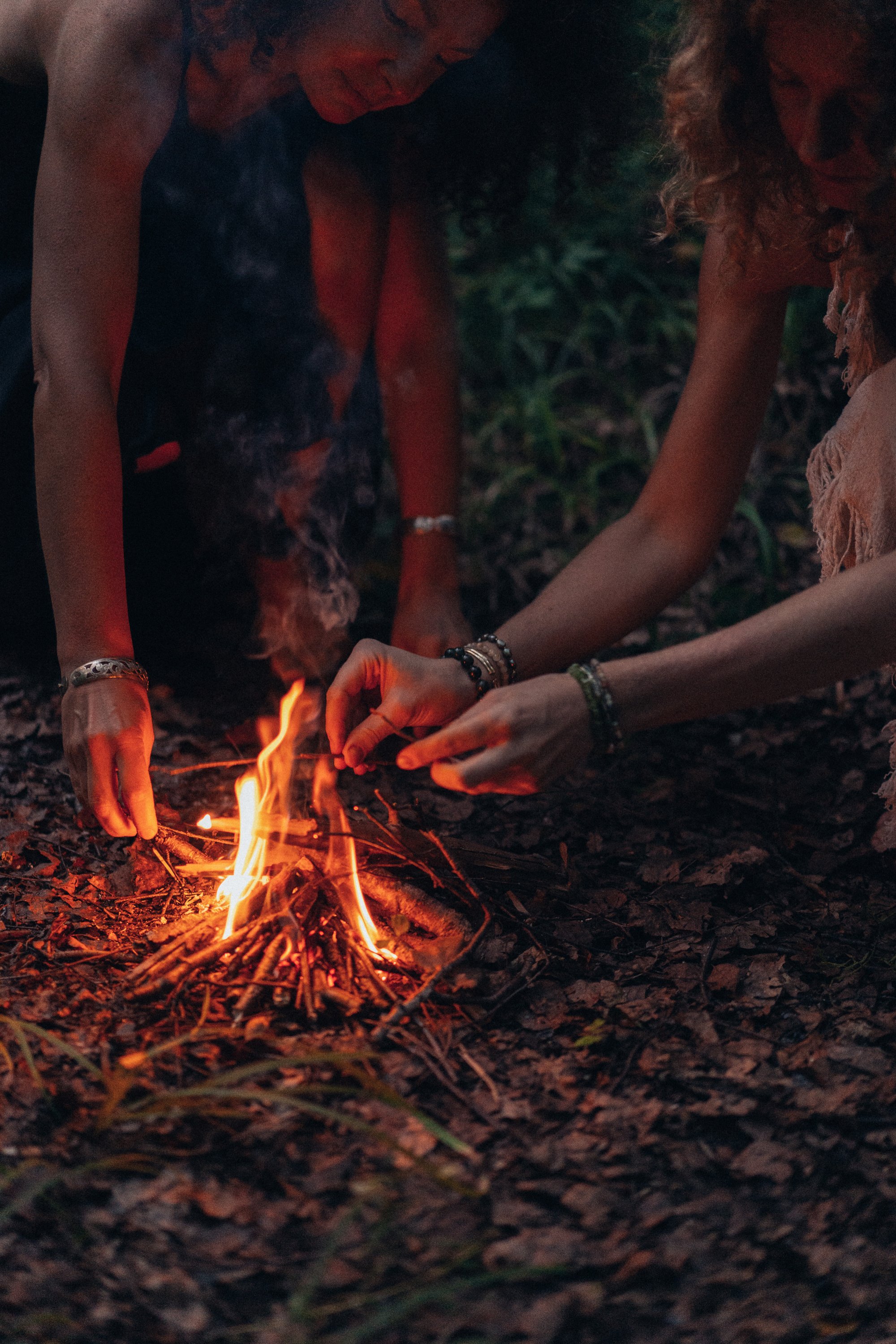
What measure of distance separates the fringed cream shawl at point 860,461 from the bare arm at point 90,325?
1.23 meters

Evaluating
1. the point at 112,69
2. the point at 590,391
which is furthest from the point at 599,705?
the point at 590,391

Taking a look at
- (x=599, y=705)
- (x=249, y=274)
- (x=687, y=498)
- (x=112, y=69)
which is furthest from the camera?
(x=249, y=274)

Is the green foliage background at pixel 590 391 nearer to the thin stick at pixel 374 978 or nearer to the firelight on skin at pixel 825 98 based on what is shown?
the firelight on skin at pixel 825 98

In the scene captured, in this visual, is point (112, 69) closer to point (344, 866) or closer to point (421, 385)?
point (421, 385)

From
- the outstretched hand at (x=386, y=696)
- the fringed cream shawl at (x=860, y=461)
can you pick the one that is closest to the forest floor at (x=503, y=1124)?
the outstretched hand at (x=386, y=696)

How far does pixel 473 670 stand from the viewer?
1.85 meters

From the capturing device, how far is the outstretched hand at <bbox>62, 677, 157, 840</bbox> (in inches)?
67.3

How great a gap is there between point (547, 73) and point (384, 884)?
5.97 feet

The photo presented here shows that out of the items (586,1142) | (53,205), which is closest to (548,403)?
(53,205)

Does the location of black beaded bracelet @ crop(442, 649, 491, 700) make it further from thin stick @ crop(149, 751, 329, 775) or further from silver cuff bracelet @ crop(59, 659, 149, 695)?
silver cuff bracelet @ crop(59, 659, 149, 695)

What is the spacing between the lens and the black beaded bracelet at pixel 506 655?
→ 6.26ft

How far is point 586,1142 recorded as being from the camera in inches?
52.9

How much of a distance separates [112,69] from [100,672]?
3.30 feet

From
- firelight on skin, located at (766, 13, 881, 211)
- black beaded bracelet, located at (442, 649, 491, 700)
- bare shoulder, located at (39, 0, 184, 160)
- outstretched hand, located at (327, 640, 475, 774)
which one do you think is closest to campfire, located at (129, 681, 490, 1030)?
outstretched hand, located at (327, 640, 475, 774)
